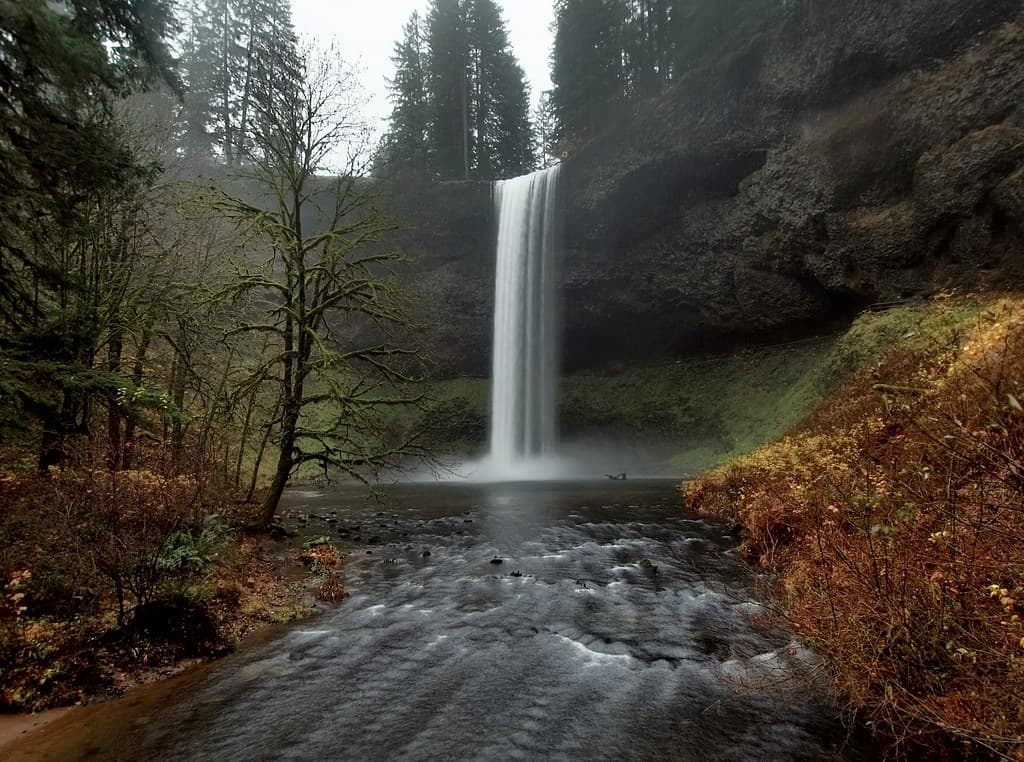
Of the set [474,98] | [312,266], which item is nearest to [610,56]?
[474,98]

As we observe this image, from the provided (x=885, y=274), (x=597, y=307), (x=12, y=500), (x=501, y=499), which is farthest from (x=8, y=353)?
(x=597, y=307)

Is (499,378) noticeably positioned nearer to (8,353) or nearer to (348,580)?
(348,580)

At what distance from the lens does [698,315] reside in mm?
25703

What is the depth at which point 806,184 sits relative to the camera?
810 inches

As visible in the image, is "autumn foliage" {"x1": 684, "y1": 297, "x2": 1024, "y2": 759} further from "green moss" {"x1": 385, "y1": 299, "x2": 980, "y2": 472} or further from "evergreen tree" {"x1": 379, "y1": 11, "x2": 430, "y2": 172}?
"evergreen tree" {"x1": 379, "y1": 11, "x2": 430, "y2": 172}

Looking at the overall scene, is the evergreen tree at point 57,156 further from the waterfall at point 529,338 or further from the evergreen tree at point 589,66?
the evergreen tree at point 589,66

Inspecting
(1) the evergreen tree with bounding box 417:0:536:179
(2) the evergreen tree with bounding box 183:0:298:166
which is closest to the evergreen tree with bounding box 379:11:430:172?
(1) the evergreen tree with bounding box 417:0:536:179

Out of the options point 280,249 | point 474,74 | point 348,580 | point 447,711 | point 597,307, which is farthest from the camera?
point 474,74

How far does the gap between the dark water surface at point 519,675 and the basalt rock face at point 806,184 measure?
51.0 ft

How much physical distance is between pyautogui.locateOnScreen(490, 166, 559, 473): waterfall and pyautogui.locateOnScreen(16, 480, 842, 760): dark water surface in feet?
64.2

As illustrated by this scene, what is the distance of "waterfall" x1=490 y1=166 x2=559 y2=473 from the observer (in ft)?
92.5

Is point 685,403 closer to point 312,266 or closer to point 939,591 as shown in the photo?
point 312,266

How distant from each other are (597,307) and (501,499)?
1497 cm

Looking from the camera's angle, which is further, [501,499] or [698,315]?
[698,315]
